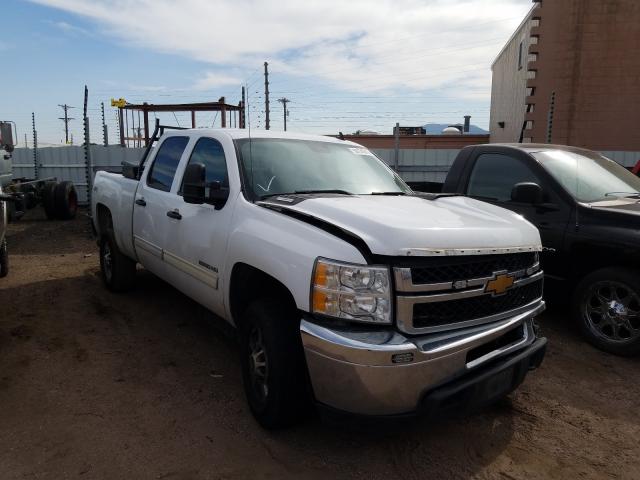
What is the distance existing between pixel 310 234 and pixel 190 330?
104 inches

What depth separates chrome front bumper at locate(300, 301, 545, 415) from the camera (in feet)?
7.79

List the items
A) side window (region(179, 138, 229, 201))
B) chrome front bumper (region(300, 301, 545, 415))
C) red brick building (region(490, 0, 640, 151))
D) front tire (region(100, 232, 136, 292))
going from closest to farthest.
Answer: chrome front bumper (region(300, 301, 545, 415)) → side window (region(179, 138, 229, 201)) → front tire (region(100, 232, 136, 292)) → red brick building (region(490, 0, 640, 151))

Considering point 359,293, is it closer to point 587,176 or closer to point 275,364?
point 275,364

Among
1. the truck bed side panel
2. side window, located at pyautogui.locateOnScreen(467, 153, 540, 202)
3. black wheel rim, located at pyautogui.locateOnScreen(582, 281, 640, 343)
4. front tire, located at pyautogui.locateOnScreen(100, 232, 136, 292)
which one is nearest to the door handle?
the truck bed side panel

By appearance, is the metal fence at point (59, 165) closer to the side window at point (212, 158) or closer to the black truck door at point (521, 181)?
the side window at point (212, 158)

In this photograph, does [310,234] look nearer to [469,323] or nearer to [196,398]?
[469,323]

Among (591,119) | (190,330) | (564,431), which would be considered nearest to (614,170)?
(564,431)

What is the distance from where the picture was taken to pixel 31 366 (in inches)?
157

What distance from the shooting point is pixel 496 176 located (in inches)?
214

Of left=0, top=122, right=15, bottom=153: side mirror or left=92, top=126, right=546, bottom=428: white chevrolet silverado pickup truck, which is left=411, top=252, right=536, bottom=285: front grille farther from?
left=0, top=122, right=15, bottom=153: side mirror

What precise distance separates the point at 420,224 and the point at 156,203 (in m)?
2.82

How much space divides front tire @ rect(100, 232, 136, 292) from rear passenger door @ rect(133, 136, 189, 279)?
32.0 inches

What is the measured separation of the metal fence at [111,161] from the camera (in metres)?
11.9

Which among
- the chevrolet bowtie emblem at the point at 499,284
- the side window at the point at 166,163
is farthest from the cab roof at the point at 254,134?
the chevrolet bowtie emblem at the point at 499,284
